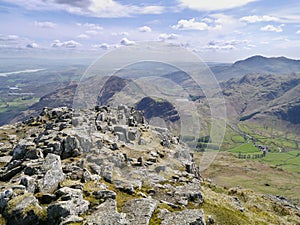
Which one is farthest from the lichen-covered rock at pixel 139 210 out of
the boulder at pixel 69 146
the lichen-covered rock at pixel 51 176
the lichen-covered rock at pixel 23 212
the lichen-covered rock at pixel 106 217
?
the boulder at pixel 69 146

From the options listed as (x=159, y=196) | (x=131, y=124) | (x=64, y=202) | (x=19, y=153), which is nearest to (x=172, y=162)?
(x=159, y=196)

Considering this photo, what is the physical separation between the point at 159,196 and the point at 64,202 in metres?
17.1

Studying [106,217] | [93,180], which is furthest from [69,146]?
[106,217]

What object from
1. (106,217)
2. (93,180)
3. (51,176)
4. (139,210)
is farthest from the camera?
(93,180)

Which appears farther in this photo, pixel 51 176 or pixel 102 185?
pixel 102 185

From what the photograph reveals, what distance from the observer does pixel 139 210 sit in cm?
3200

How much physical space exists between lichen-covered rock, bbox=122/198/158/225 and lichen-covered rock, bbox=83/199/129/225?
151cm

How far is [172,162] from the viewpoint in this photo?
203 ft

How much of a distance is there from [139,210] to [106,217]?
16.4 feet

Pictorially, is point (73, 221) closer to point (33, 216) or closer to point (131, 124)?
point (33, 216)

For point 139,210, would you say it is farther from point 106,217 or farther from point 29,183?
point 29,183

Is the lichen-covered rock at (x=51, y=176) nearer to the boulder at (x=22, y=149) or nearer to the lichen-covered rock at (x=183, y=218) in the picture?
the boulder at (x=22, y=149)

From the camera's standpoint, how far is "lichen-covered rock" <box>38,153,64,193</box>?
109ft

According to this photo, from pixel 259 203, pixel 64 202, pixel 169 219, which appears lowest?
pixel 259 203
